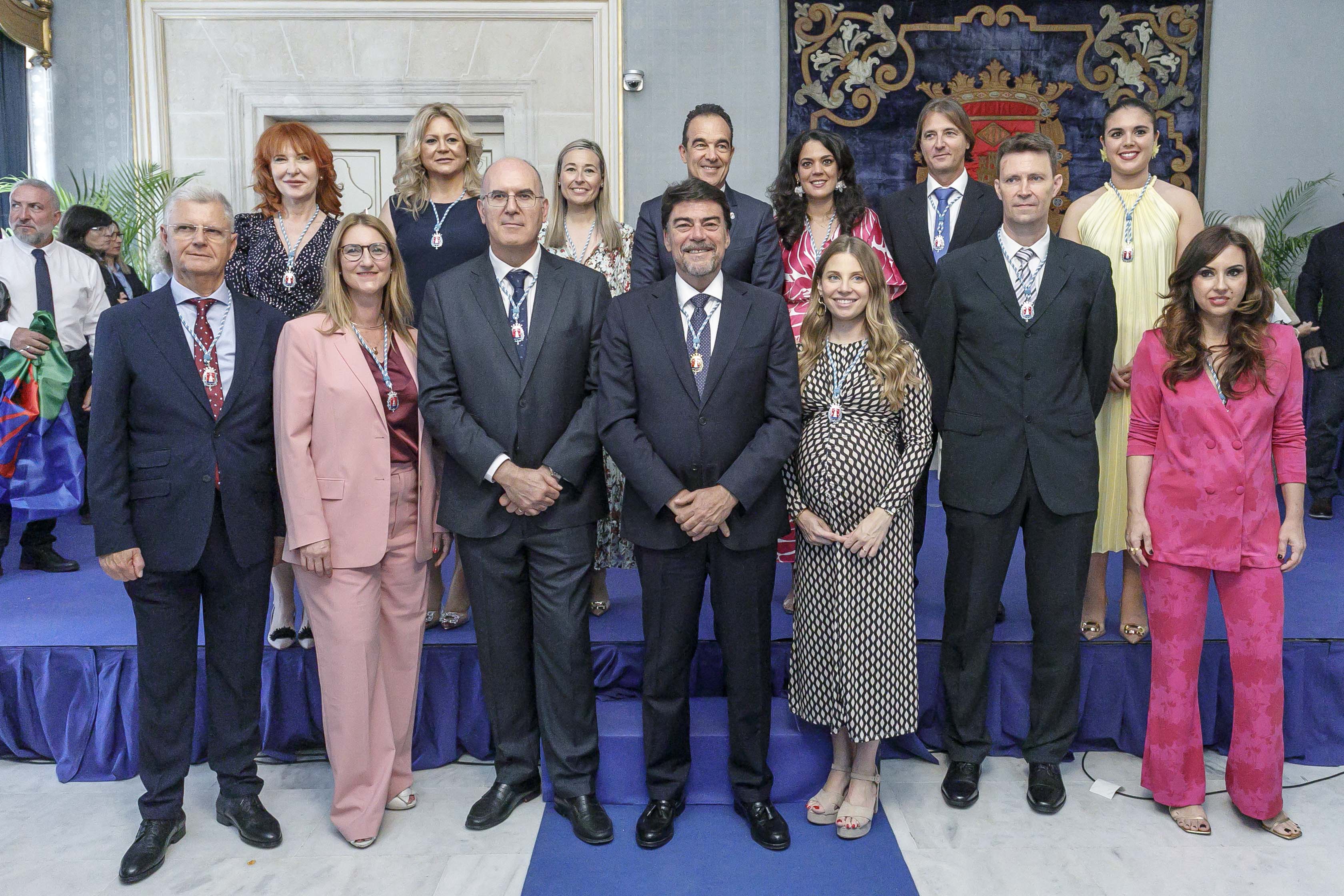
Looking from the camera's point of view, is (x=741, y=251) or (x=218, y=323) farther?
(x=741, y=251)

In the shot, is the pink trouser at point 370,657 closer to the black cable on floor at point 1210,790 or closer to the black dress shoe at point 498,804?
the black dress shoe at point 498,804

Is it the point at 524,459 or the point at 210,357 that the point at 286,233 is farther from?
the point at 524,459

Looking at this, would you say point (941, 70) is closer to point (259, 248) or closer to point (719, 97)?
point (719, 97)

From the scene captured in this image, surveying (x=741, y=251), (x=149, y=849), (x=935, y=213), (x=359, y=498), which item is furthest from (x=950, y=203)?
(x=149, y=849)

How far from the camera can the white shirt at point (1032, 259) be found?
2.82 m

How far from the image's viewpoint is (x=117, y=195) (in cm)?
624

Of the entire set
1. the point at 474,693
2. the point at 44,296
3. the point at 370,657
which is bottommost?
the point at 474,693

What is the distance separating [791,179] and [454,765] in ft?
7.31

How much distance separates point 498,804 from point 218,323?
151 centimetres

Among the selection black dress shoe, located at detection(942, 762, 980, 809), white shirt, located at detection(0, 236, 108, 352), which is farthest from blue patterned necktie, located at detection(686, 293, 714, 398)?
white shirt, located at detection(0, 236, 108, 352)

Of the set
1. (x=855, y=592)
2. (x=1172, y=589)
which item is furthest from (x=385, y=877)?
(x=1172, y=589)

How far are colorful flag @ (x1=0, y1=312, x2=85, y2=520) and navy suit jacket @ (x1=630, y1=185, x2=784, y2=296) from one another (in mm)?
2662

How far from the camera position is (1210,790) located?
9.91ft

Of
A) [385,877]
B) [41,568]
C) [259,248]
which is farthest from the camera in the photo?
[41,568]
